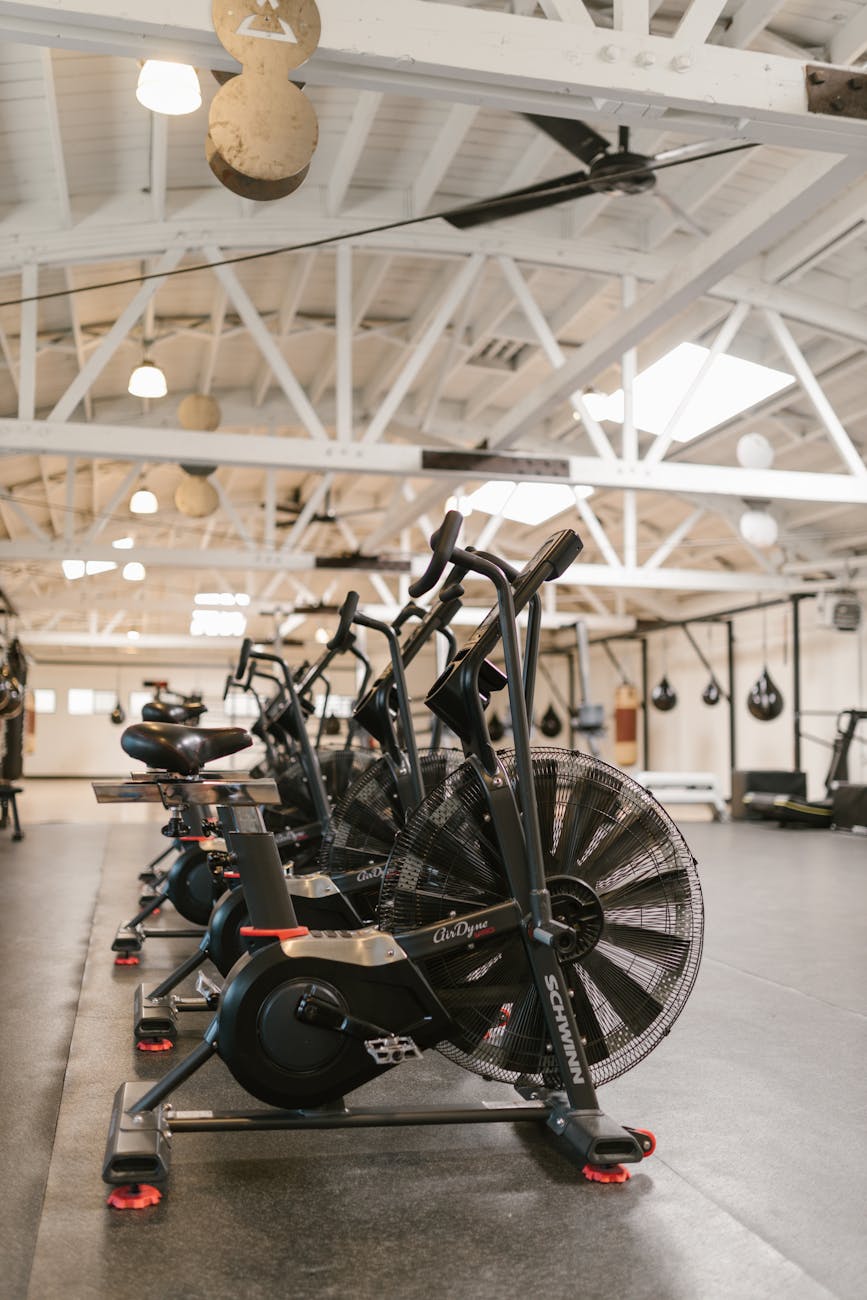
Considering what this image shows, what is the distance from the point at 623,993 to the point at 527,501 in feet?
40.2

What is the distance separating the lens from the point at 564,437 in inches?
512

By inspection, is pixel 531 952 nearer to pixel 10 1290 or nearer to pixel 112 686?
pixel 10 1290

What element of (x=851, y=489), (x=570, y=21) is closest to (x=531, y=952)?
(x=570, y=21)

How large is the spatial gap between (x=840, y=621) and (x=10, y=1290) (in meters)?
12.4

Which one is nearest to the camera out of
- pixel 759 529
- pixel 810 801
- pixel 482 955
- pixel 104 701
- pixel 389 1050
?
pixel 389 1050

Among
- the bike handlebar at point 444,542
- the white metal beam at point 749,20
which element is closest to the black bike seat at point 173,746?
the bike handlebar at point 444,542

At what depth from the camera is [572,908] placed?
2504 mm

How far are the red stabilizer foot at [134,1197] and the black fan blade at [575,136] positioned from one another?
3574 millimetres

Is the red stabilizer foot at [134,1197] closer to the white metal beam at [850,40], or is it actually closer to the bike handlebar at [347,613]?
the bike handlebar at [347,613]

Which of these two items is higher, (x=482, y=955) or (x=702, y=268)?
(x=702, y=268)

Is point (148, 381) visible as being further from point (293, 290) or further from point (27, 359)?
point (293, 290)

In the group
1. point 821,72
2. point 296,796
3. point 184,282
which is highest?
point 184,282

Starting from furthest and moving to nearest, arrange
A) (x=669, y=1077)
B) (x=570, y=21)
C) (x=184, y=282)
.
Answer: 1. (x=184, y=282)
2. (x=570, y=21)
3. (x=669, y=1077)

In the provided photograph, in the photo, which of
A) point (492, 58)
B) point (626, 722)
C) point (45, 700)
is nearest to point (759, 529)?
point (492, 58)
